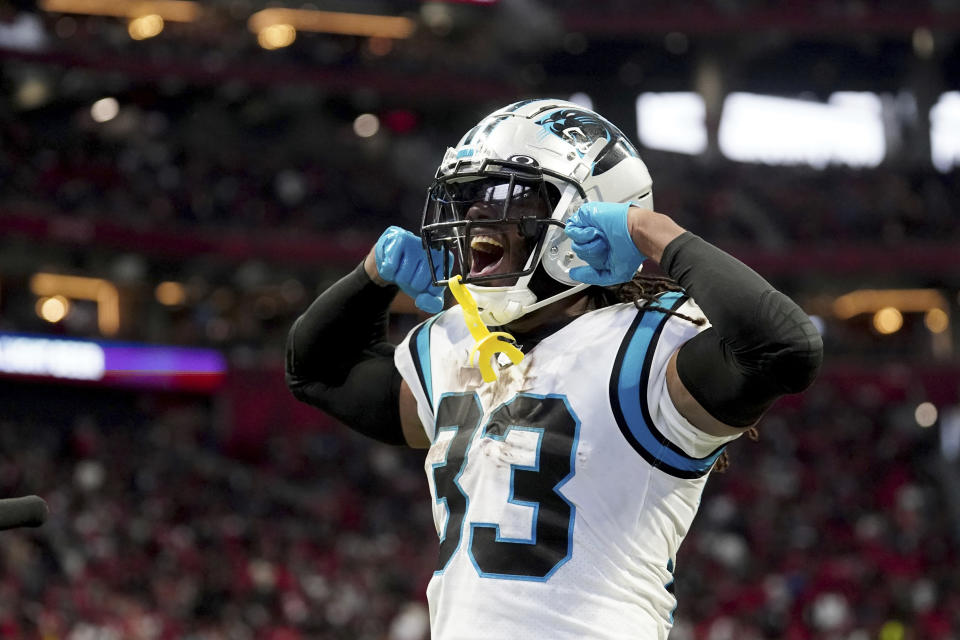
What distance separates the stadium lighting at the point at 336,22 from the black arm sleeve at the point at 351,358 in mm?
23413

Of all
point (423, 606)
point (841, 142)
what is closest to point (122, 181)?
point (423, 606)

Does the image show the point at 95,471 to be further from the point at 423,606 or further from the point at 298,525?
the point at 423,606

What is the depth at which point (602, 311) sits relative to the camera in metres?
2.97

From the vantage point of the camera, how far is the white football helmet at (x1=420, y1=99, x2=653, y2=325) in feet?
9.72

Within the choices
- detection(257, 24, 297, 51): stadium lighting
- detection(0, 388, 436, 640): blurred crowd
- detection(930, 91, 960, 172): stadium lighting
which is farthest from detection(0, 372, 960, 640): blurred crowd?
detection(930, 91, 960, 172): stadium lighting

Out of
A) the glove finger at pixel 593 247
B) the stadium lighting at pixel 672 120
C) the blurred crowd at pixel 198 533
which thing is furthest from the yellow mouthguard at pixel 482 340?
the stadium lighting at pixel 672 120

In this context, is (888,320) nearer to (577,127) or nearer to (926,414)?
(926,414)

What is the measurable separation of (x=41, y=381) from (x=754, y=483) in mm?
10892

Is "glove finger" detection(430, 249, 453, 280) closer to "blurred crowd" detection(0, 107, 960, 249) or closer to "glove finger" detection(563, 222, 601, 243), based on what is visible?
"glove finger" detection(563, 222, 601, 243)

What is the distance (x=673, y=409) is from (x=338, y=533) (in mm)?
14607

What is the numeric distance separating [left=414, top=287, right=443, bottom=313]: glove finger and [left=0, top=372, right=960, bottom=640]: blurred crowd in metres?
9.94

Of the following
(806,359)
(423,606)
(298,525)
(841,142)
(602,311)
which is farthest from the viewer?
(841,142)

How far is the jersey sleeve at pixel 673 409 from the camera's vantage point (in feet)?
8.82

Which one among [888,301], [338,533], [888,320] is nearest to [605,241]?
[338,533]
